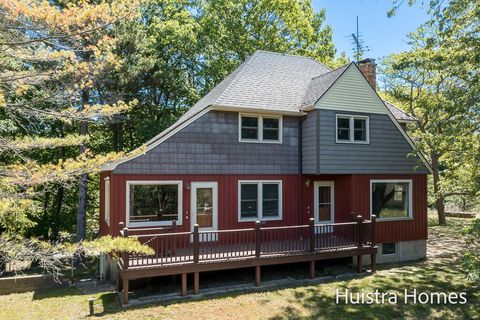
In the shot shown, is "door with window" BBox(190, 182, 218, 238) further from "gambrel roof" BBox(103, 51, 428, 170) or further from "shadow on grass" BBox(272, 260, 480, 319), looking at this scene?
"shadow on grass" BBox(272, 260, 480, 319)

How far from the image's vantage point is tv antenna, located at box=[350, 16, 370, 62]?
98.5 ft

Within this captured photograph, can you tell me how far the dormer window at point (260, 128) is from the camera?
40.3ft

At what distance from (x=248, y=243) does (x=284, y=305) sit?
295 cm

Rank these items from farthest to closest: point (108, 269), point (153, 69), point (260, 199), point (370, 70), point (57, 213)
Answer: point (153, 69) < point (57, 213) < point (370, 70) < point (260, 199) < point (108, 269)

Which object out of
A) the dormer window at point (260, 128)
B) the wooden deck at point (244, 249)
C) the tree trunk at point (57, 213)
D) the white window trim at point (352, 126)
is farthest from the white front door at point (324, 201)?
the tree trunk at point (57, 213)

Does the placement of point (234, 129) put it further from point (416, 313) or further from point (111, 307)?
point (416, 313)

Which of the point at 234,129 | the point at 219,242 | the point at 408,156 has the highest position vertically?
the point at 234,129

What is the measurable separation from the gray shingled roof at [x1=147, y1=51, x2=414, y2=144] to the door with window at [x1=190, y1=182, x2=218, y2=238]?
2474 mm

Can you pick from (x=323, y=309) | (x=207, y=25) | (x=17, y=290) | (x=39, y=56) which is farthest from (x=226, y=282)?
(x=207, y=25)

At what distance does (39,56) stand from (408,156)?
40.9ft

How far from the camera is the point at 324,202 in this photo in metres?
13.4

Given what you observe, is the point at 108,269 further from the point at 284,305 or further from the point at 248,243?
the point at 284,305

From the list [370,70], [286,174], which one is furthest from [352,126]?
[370,70]

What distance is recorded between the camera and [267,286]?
10.0m
